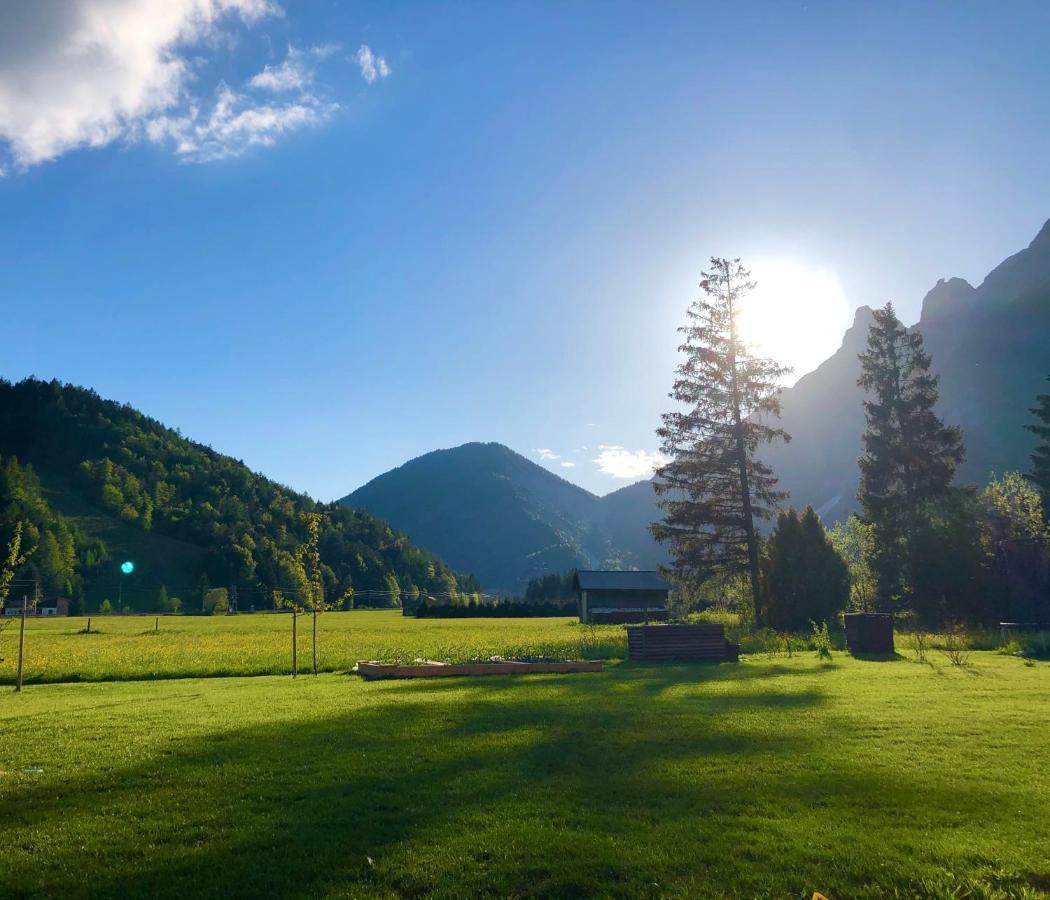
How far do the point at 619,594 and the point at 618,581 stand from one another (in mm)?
1479

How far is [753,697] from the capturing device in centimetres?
1502

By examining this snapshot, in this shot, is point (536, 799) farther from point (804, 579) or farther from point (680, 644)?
point (804, 579)

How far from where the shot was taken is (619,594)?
75188mm

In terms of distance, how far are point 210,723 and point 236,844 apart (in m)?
7.02

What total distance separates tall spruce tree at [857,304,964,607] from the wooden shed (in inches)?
1138

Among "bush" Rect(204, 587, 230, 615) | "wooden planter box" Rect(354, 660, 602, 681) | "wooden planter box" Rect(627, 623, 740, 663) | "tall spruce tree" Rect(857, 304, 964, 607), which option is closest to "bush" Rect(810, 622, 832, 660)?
"wooden planter box" Rect(627, 623, 740, 663)

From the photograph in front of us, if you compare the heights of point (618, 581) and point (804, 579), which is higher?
point (804, 579)

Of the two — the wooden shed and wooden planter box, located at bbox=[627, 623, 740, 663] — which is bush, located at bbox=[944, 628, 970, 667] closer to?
wooden planter box, located at bbox=[627, 623, 740, 663]

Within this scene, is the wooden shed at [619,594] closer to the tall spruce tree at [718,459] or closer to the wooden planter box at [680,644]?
the tall spruce tree at [718,459]

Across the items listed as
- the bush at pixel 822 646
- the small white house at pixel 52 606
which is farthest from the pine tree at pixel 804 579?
the small white house at pixel 52 606

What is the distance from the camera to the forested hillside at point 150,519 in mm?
131875

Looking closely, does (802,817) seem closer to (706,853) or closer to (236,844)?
(706,853)

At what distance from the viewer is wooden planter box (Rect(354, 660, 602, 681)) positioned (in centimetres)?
2038

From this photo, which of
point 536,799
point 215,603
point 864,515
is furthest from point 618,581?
point 215,603
